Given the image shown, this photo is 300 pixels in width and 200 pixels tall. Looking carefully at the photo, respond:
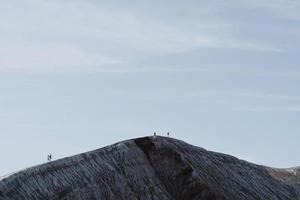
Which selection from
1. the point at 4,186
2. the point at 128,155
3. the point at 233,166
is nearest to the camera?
the point at 4,186

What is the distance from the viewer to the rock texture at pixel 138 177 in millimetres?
14539

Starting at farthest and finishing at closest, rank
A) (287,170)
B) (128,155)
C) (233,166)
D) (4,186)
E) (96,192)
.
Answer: (287,170) → (233,166) → (128,155) → (96,192) → (4,186)

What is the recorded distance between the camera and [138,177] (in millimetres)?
16016

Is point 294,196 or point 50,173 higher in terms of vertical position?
point 50,173

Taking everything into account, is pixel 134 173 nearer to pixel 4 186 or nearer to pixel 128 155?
pixel 128 155

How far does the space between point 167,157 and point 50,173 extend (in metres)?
2.60

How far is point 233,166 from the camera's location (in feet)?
61.9

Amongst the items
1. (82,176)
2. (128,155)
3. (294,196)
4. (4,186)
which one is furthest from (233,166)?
(4,186)

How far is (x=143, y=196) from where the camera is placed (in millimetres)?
15742

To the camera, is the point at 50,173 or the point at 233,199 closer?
the point at 50,173

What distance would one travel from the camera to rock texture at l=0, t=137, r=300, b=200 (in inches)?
572

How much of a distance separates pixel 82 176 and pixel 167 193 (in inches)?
66.9

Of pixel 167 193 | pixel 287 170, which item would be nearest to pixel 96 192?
pixel 167 193

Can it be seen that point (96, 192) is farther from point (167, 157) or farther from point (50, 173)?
point (167, 157)
